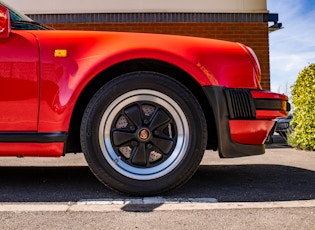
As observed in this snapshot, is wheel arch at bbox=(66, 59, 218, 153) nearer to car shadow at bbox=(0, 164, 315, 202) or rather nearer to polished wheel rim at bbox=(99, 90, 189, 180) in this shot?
polished wheel rim at bbox=(99, 90, 189, 180)

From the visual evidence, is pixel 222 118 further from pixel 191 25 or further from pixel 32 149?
pixel 191 25

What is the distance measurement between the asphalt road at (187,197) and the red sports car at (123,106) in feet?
0.77

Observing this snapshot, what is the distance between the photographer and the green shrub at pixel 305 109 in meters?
5.58

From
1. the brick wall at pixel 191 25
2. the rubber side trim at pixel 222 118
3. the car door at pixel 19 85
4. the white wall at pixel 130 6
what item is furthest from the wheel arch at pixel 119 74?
the white wall at pixel 130 6

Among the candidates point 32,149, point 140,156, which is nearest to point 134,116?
point 140,156

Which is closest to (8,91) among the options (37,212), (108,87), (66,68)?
(66,68)

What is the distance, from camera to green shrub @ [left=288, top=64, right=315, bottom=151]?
558 cm

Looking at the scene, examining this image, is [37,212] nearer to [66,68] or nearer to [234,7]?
[66,68]

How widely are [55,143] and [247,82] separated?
1361 mm

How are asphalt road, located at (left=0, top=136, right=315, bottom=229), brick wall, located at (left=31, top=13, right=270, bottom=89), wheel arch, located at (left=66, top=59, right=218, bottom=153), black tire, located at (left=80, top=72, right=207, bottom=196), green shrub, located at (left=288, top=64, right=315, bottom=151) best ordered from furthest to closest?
brick wall, located at (left=31, top=13, right=270, bottom=89)
green shrub, located at (left=288, top=64, right=315, bottom=151)
wheel arch, located at (left=66, top=59, right=218, bottom=153)
black tire, located at (left=80, top=72, right=207, bottom=196)
asphalt road, located at (left=0, top=136, right=315, bottom=229)

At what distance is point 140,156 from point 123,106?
0.35 m

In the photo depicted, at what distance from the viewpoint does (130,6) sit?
6.69m

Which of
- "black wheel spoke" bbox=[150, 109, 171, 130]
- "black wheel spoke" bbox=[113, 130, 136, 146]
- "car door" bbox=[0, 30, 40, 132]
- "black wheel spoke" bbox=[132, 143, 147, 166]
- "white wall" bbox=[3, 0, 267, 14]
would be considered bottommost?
"black wheel spoke" bbox=[132, 143, 147, 166]

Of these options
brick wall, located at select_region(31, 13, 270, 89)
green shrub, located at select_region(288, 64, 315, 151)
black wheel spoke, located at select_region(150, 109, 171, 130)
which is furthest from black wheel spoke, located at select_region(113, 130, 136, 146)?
brick wall, located at select_region(31, 13, 270, 89)
